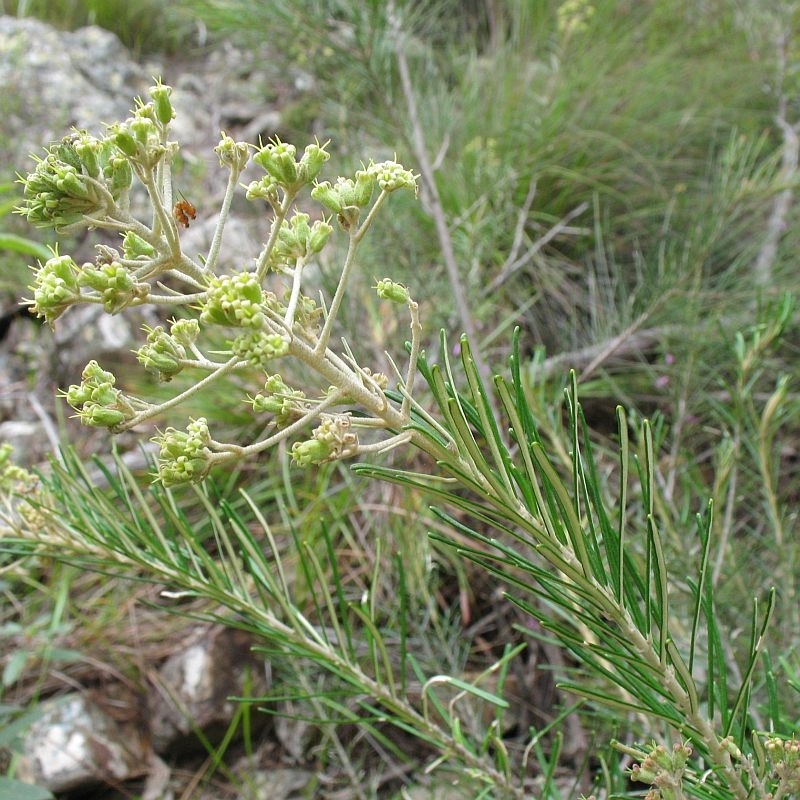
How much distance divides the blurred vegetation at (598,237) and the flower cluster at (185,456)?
0.60 metres

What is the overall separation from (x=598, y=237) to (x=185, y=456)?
1575mm

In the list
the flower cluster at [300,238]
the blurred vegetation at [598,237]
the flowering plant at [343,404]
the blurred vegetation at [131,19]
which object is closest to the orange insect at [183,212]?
the flowering plant at [343,404]

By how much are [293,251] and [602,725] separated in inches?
36.3

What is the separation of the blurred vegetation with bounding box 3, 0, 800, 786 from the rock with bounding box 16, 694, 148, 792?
232 mm

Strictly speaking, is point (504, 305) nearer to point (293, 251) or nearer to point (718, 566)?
point (718, 566)

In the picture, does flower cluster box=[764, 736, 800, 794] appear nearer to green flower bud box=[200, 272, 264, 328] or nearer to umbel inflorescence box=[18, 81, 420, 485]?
umbel inflorescence box=[18, 81, 420, 485]

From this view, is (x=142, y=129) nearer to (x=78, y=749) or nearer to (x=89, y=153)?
(x=89, y=153)

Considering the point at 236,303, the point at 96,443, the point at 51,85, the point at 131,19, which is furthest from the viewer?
the point at 131,19

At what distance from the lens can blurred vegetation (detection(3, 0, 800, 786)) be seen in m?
1.23

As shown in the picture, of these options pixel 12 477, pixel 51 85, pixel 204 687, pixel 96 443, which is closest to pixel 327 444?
pixel 12 477

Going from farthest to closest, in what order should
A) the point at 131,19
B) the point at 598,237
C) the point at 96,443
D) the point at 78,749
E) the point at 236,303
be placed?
the point at 131,19 < the point at 96,443 < the point at 598,237 < the point at 78,749 < the point at 236,303

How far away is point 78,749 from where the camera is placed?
1.50 metres

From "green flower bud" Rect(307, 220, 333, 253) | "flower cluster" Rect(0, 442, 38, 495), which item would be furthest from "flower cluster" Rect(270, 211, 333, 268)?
"flower cluster" Rect(0, 442, 38, 495)

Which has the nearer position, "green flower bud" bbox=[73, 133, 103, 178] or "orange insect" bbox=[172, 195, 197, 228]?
"green flower bud" bbox=[73, 133, 103, 178]
